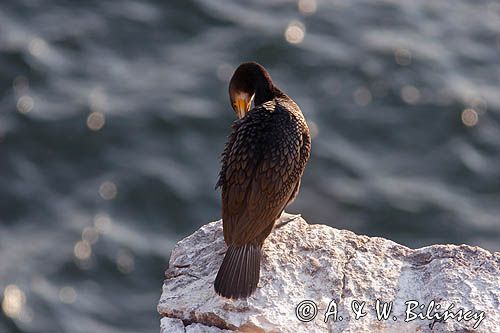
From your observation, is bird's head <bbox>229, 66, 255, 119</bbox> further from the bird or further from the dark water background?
the dark water background

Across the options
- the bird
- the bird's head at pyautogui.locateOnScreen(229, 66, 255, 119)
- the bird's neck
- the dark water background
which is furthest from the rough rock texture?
the dark water background

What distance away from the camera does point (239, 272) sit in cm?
657

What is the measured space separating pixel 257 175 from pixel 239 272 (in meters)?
0.95

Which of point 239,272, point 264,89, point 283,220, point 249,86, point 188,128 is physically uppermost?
point 188,128

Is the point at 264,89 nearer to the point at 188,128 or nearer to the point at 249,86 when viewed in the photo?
the point at 249,86

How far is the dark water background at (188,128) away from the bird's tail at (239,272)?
5.23 meters

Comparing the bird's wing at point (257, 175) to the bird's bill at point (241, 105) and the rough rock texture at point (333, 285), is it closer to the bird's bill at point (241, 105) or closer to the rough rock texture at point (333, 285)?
the rough rock texture at point (333, 285)

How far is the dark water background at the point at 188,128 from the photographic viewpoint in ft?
40.9

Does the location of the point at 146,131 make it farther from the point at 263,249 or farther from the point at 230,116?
the point at 263,249

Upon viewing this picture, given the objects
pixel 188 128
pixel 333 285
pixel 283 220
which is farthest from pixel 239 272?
pixel 188 128

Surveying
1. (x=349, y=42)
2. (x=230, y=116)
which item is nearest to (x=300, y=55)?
(x=349, y=42)

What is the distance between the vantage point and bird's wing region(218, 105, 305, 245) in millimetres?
7141

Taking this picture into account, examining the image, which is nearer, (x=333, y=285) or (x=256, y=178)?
(x=333, y=285)

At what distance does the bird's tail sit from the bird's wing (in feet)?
0.40
